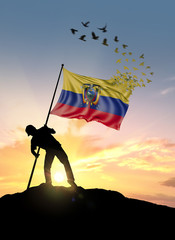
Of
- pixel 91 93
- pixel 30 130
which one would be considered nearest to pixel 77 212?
pixel 30 130

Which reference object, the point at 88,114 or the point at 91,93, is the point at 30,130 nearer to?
the point at 88,114

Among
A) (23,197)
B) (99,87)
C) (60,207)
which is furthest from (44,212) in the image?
(99,87)

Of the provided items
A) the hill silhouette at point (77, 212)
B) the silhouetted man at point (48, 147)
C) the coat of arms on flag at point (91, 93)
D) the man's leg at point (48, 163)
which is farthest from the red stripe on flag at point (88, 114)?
the hill silhouette at point (77, 212)

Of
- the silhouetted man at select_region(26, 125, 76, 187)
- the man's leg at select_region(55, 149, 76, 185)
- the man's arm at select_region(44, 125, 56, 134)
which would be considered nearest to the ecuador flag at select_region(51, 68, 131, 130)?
the man's arm at select_region(44, 125, 56, 134)

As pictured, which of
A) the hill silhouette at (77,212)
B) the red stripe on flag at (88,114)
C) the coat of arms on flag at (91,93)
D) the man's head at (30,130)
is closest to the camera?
the hill silhouette at (77,212)

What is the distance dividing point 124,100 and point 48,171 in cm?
593

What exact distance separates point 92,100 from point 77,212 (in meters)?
5.71

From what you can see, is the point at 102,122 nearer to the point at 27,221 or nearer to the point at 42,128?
the point at 42,128

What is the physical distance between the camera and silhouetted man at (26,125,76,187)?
33.2 feet

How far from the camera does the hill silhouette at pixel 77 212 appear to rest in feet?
29.4

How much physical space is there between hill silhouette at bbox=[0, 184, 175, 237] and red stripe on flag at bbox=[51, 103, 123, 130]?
351 cm

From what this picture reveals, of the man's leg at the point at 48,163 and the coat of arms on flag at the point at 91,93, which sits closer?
the man's leg at the point at 48,163

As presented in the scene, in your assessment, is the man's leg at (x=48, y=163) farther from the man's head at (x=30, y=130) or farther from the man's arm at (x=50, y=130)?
the man's head at (x=30, y=130)

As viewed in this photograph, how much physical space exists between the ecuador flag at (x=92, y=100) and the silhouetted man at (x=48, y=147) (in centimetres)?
223
